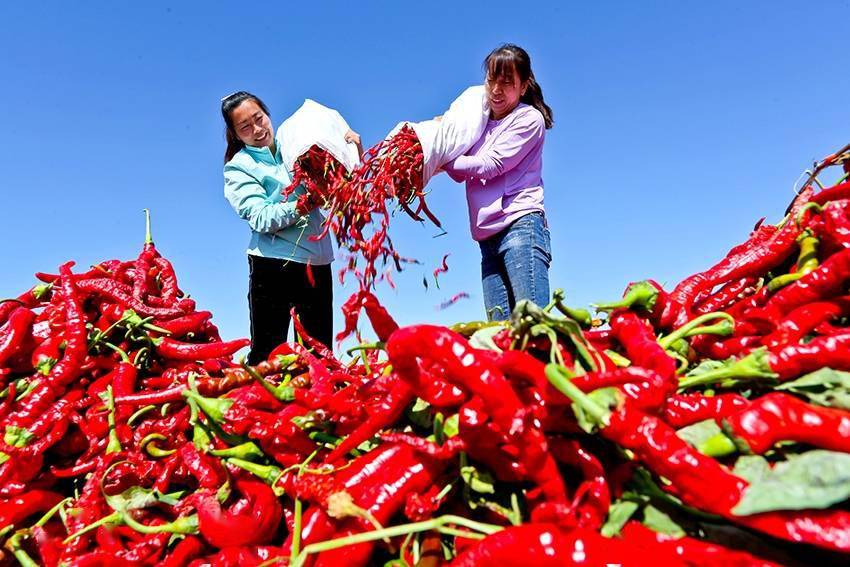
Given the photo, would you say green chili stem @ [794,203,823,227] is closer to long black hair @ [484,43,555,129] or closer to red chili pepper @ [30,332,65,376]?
long black hair @ [484,43,555,129]

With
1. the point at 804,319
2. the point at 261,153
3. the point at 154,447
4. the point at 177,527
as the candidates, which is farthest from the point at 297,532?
the point at 261,153

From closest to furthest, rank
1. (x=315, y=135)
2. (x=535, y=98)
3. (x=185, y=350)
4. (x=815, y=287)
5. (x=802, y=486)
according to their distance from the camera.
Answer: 1. (x=802, y=486)
2. (x=815, y=287)
3. (x=185, y=350)
4. (x=315, y=135)
5. (x=535, y=98)

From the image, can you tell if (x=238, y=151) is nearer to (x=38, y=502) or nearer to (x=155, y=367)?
(x=155, y=367)

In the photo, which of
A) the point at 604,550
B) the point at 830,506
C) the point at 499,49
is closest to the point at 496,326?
the point at 604,550

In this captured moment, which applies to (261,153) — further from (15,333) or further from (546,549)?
(546,549)

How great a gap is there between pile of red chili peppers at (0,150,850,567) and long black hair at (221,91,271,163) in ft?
9.32

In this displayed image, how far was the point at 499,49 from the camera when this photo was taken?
4.26 metres

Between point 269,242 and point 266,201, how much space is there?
33cm

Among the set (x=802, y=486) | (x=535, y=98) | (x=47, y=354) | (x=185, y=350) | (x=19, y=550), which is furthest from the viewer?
(x=535, y=98)

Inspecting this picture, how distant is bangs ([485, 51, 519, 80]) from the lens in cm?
420

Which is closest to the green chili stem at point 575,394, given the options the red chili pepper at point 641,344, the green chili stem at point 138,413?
the red chili pepper at point 641,344

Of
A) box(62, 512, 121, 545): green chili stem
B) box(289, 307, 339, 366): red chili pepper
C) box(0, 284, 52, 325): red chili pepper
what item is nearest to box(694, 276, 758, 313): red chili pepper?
box(289, 307, 339, 366): red chili pepper

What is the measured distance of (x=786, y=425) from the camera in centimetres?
130

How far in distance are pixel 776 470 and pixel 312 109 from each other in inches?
150
